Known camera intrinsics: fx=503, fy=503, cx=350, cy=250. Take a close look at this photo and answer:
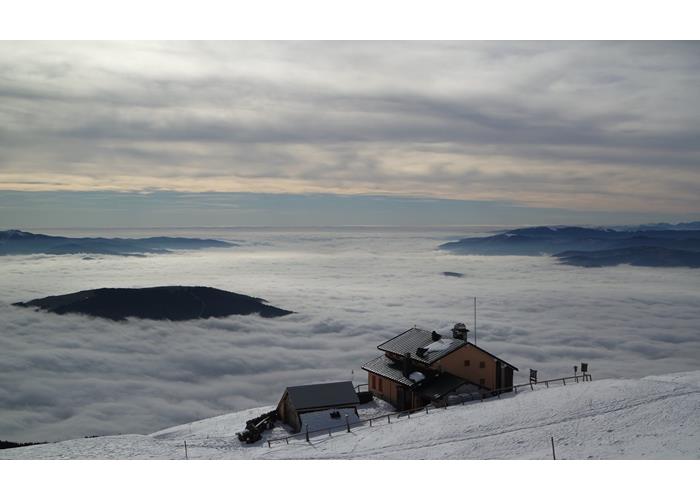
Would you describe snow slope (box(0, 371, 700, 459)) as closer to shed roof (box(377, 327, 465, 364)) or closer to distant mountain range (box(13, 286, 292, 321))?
shed roof (box(377, 327, 465, 364))

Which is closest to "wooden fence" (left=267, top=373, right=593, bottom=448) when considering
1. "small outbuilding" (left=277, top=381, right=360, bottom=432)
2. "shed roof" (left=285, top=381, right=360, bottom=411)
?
"small outbuilding" (left=277, top=381, right=360, bottom=432)

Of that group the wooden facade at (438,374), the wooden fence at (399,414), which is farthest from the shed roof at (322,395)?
the wooden facade at (438,374)

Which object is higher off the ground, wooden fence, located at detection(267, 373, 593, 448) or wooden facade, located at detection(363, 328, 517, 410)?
wooden facade, located at detection(363, 328, 517, 410)

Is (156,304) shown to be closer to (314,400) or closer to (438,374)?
(314,400)

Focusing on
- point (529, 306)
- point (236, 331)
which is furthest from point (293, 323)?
point (529, 306)

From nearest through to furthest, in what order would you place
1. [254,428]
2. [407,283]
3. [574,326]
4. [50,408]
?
[254,428]
[50,408]
[574,326]
[407,283]

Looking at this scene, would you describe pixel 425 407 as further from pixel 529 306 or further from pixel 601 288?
pixel 601 288

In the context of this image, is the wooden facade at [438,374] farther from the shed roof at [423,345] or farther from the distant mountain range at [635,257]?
the distant mountain range at [635,257]
